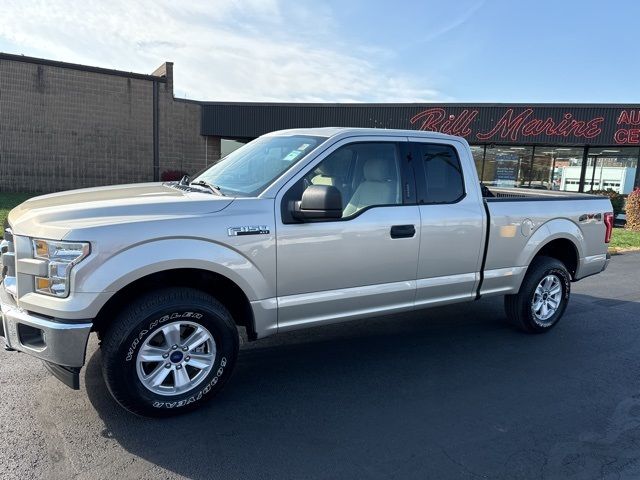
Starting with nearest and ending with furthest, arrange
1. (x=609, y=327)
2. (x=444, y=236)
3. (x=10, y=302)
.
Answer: (x=10, y=302) → (x=444, y=236) → (x=609, y=327)

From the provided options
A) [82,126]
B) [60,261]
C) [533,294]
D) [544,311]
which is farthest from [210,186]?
[82,126]

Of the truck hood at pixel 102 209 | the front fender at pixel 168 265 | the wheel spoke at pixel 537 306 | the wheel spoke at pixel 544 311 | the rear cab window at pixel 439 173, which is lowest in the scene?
the wheel spoke at pixel 544 311

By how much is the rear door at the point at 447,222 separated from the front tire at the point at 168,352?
1876 millimetres

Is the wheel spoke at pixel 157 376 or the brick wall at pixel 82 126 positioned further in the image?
the brick wall at pixel 82 126

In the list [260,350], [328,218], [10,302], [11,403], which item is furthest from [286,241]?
[11,403]

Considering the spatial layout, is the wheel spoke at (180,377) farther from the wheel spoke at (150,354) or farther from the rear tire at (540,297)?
the rear tire at (540,297)

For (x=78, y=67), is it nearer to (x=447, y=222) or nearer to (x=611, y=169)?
(x=447, y=222)

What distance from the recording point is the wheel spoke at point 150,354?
10.9 feet

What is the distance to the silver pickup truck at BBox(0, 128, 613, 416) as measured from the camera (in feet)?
10.2

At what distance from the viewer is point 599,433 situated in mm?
3467

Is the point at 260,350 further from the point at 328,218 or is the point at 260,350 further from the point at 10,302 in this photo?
the point at 10,302

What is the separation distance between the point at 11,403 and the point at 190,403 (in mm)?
1297

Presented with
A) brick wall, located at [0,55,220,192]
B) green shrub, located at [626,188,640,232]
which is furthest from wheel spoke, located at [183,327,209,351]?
brick wall, located at [0,55,220,192]

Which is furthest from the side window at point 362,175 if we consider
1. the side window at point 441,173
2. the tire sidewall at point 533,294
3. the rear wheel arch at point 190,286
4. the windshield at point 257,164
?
the tire sidewall at point 533,294
